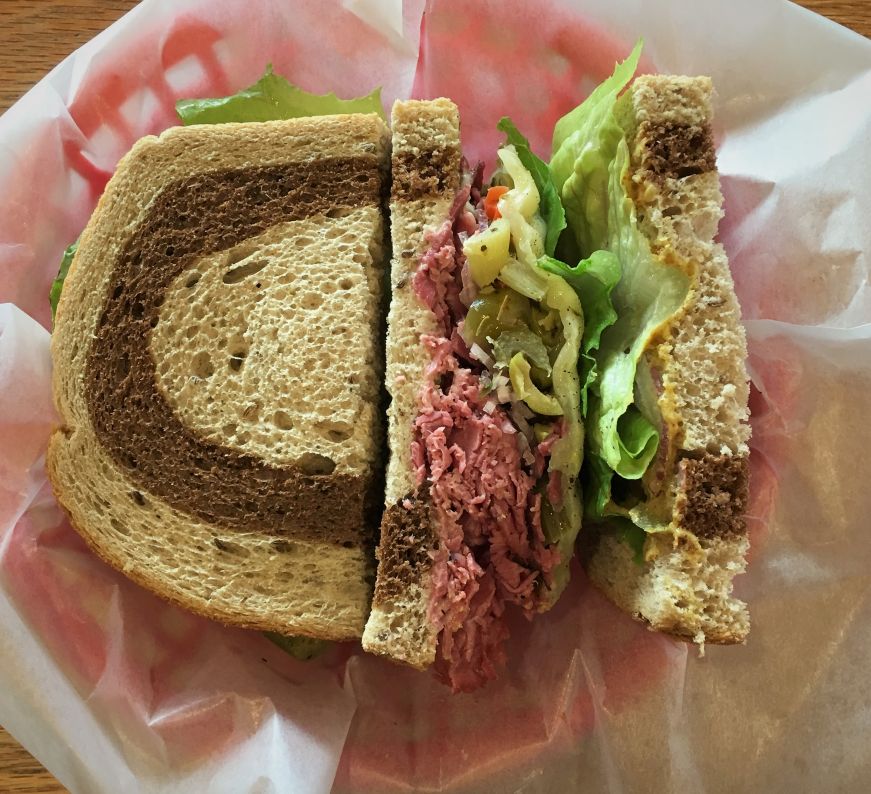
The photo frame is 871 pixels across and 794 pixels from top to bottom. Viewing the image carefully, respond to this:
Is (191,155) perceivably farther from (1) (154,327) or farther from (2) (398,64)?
(2) (398,64)

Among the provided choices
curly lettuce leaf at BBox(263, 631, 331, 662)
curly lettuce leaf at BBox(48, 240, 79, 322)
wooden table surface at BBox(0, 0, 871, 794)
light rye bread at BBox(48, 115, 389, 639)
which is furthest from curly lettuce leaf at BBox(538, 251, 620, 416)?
wooden table surface at BBox(0, 0, 871, 794)

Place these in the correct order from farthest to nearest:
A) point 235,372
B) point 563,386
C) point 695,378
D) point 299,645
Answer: point 299,645, point 235,372, point 563,386, point 695,378

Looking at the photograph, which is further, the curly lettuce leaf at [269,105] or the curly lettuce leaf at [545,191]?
the curly lettuce leaf at [269,105]

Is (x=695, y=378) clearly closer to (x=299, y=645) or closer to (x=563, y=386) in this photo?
(x=563, y=386)

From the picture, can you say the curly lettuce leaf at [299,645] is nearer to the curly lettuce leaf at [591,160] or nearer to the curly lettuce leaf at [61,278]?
the curly lettuce leaf at [61,278]

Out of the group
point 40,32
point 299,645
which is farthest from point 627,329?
point 40,32

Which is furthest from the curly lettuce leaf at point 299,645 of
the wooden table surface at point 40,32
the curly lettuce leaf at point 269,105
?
the wooden table surface at point 40,32
